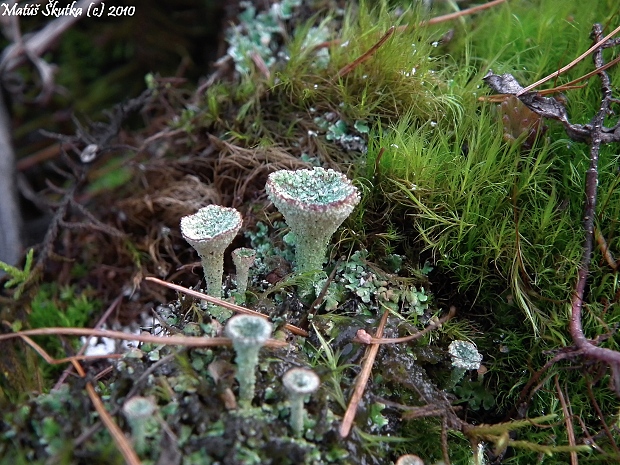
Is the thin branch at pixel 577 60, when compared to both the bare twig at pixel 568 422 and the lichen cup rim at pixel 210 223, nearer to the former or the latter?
the bare twig at pixel 568 422

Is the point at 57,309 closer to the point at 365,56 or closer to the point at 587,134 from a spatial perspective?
the point at 365,56

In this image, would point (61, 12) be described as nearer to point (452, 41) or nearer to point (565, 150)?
point (452, 41)

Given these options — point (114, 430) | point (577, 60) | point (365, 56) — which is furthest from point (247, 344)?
point (577, 60)

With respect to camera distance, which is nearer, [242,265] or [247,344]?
[247,344]

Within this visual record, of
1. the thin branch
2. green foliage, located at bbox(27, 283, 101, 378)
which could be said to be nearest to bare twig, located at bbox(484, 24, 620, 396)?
the thin branch

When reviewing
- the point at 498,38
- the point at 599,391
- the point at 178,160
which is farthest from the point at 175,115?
the point at 599,391

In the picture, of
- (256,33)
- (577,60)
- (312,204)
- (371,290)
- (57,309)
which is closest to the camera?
(312,204)

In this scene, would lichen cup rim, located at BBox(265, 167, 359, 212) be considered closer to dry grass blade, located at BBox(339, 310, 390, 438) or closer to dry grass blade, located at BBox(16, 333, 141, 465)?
dry grass blade, located at BBox(339, 310, 390, 438)

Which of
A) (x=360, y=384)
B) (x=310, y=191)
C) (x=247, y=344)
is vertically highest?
(x=310, y=191)
